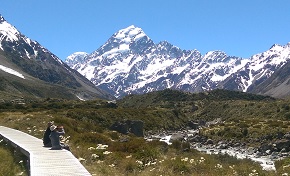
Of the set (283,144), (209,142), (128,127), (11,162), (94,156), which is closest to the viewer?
(11,162)

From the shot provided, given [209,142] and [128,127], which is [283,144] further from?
[128,127]

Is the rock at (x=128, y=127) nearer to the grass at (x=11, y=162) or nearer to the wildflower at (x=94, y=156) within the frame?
the grass at (x=11, y=162)

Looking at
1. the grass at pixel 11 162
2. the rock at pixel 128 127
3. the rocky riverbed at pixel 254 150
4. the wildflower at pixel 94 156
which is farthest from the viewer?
the rock at pixel 128 127

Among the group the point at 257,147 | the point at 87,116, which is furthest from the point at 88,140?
the point at 87,116

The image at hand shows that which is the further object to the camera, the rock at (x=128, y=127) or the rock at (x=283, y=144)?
the rock at (x=128, y=127)

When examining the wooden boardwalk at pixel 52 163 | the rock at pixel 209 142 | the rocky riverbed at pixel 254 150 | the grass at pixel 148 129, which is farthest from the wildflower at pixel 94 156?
the rock at pixel 209 142

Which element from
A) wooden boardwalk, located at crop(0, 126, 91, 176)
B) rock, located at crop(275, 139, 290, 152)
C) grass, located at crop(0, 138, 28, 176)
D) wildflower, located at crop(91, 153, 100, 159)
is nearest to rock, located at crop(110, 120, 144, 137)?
rock, located at crop(275, 139, 290, 152)

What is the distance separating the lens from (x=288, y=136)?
54.4 m

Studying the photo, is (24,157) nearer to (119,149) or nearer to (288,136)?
(119,149)

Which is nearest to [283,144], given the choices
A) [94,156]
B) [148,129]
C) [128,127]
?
[128,127]

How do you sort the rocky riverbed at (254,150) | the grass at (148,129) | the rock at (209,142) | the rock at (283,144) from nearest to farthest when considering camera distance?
the grass at (148,129)
the rocky riverbed at (254,150)
the rock at (283,144)
the rock at (209,142)

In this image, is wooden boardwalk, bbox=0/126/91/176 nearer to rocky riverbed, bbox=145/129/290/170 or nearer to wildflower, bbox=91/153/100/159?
wildflower, bbox=91/153/100/159

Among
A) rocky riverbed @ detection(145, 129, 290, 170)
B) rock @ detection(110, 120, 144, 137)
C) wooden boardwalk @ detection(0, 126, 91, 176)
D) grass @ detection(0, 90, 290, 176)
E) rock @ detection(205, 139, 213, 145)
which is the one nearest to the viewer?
wooden boardwalk @ detection(0, 126, 91, 176)

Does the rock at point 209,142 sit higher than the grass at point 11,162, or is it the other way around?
the rock at point 209,142
